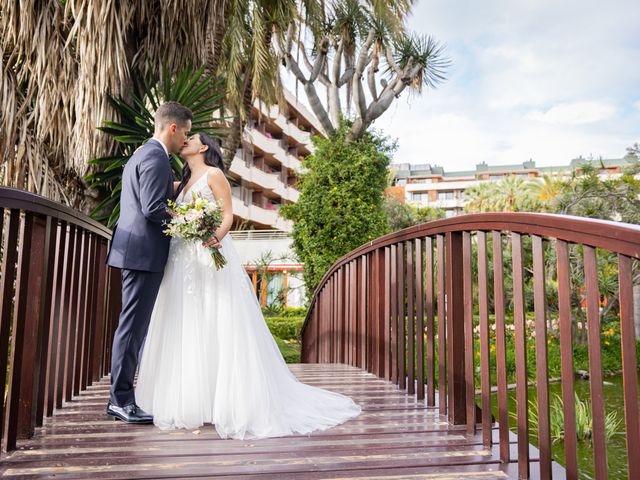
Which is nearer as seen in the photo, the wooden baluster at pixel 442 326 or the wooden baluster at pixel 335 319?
the wooden baluster at pixel 442 326

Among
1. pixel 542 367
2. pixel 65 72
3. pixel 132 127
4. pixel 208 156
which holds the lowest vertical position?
pixel 542 367

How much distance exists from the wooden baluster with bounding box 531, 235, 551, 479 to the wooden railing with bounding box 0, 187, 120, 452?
2.07m

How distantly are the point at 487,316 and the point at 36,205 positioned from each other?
211cm

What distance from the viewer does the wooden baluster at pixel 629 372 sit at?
146cm

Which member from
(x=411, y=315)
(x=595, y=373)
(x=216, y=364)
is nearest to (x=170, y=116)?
(x=216, y=364)

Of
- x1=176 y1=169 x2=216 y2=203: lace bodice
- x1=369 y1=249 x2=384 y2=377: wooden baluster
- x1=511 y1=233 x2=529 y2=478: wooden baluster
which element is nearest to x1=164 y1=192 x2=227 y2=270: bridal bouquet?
x1=176 y1=169 x2=216 y2=203: lace bodice

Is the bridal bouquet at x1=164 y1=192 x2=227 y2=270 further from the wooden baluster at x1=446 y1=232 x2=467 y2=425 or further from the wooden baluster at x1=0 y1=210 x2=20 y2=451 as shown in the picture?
the wooden baluster at x1=446 y1=232 x2=467 y2=425

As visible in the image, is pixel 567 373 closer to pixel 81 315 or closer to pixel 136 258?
pixel 136 258

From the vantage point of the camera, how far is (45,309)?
103 inches

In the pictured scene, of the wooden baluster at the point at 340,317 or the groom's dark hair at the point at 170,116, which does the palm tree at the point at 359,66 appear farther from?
the groom's dark hair at the point at 170,116

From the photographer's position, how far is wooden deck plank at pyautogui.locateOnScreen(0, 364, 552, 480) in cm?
212

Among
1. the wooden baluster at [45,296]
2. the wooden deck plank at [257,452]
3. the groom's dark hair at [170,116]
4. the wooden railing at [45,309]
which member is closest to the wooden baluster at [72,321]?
the wooden railing at [45,309]

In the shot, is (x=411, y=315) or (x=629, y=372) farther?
(x=411, y=315)

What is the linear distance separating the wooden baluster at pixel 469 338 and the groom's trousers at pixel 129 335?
1.68 m
